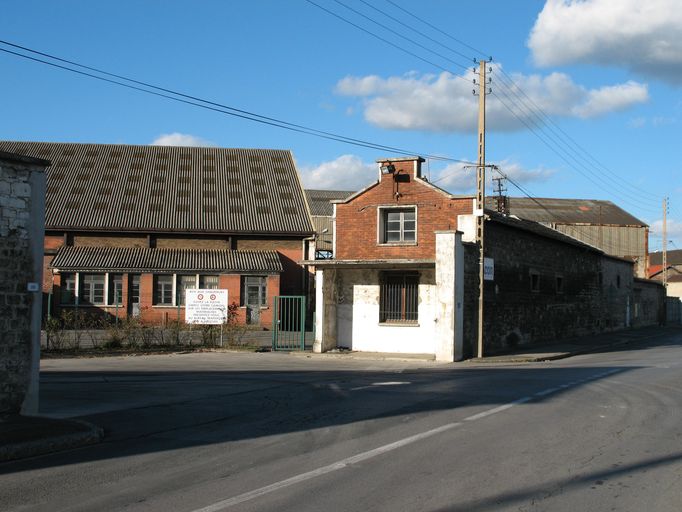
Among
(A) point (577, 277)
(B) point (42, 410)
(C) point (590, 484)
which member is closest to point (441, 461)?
(C) point (590, 484)

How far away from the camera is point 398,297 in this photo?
1040 inches

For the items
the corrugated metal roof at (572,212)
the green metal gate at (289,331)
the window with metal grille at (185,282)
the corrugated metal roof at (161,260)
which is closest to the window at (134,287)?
the corrugated metal roof at (161,260)

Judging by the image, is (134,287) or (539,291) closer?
(539,291)

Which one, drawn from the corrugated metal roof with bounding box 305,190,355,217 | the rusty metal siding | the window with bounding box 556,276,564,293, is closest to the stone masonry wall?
the window with bounding box 556,276,564,293

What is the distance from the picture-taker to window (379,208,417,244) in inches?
1064

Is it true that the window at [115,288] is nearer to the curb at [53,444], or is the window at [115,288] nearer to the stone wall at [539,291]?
the stone wall at [539,291]

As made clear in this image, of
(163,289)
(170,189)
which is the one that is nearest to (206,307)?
(163,289)

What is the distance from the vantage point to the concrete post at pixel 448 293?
2383 centimetres

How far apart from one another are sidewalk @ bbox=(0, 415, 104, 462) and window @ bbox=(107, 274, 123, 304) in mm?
29628

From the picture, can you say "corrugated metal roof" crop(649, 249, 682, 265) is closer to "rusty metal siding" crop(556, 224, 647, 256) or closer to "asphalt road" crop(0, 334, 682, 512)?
"rusty metal siding" crop(556, 224, 647, 256)

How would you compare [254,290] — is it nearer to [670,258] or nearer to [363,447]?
[363,447]

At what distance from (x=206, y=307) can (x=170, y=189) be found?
19.9m

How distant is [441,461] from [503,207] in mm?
40833

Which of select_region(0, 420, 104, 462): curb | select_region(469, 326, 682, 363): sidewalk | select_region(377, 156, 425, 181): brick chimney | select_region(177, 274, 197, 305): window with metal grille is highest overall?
select_region(377, 156, 425, 181): brick chimney
